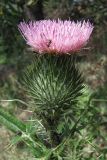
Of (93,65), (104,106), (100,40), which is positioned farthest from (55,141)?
(100,40)

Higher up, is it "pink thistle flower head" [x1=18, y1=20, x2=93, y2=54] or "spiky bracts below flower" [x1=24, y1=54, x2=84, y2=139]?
"pink thistle flower head" [x1=18, y1=20, x2=93, y2=54]

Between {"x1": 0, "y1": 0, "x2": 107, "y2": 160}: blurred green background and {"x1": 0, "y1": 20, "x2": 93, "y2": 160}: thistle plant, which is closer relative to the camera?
{"x1": 0, "y1": 20, "x2": 93, "y2": 160}: thistle plant

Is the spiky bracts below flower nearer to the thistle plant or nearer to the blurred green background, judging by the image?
the thistle plant

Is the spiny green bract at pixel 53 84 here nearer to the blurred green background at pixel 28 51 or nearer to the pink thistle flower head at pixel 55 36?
the pink thistle flower head at pixel 55 36

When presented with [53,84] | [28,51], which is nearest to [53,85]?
[53,84]

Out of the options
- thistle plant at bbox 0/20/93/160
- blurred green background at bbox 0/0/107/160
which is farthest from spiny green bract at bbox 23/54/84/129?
blurred green background at bbox 0/0/107/160

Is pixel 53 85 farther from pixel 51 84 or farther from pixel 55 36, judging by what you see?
pixel 55 36

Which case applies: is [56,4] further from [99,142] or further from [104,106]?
[99,142]
